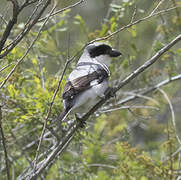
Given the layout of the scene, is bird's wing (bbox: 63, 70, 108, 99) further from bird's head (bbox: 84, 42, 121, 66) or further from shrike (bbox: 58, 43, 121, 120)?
bird's head (bbox: 84, 42, 121, 66)

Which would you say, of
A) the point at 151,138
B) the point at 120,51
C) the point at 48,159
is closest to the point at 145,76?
the point at 120,51

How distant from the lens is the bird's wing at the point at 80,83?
2.47 m

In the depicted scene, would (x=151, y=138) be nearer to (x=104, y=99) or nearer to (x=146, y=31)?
(x=146, y=31)

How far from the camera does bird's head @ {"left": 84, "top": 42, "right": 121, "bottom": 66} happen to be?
2.94m

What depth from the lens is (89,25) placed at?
3891 millimetres

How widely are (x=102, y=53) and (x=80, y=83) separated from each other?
21.0 inches

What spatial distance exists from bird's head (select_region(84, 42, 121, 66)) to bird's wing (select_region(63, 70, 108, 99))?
10.9 inches

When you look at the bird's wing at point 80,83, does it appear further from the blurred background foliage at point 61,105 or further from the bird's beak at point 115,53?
the bird's beak at point 115,53

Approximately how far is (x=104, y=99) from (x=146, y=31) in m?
2.92

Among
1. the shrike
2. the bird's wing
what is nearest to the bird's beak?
the shrike

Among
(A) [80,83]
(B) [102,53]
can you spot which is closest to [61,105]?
(A) [80,83]

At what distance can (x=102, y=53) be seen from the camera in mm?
2986

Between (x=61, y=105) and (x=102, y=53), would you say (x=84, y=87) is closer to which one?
(x=61, y=105)

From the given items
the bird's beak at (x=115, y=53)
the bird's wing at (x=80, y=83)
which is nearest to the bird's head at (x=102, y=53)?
the bird's beak at (x=115, y=53)
